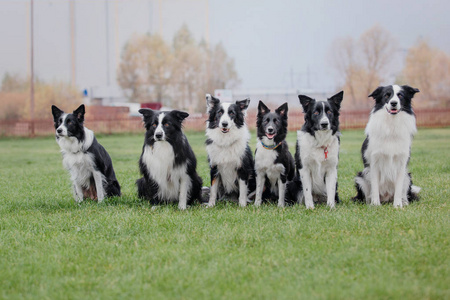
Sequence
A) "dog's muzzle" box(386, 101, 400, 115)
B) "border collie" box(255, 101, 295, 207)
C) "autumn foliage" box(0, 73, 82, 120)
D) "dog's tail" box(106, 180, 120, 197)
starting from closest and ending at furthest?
"dog's muzzle" box(386, 101, 400, 115), "border collie" box(255, 101, 295, 207), "dog's tail" box(106, 180, 120, 197), "autumn foliage" box(0, 73, 82, 120)

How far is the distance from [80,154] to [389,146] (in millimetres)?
4619

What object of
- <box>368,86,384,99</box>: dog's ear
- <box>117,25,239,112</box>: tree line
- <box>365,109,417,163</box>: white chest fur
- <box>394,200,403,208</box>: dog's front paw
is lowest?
<box>394,200,403,208</box>: dog's front paw

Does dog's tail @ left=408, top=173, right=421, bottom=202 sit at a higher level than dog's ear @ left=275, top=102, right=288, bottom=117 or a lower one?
lower

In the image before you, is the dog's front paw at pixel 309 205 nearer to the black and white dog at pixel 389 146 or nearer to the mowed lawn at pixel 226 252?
the mowed lawn at pixel 226 252

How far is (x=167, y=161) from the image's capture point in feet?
20.2

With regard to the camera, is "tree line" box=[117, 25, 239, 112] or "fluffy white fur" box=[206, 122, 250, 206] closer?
"fluffy white fur" box=[206, 122, 250, 206]

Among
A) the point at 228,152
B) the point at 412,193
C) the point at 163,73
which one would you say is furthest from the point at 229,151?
the point at 163,73

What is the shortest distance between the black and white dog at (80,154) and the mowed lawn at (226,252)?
522mm

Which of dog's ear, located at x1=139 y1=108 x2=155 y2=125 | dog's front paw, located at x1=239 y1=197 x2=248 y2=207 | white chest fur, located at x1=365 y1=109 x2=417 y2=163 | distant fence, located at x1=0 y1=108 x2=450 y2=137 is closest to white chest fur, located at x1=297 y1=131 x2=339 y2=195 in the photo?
white chest fur, located at x1=365 y1=109 x2=417 y2=163

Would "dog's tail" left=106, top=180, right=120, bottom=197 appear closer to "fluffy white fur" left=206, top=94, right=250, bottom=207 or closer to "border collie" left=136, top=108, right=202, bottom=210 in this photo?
"border collie" left=136, top=108, right=202, bottom=210

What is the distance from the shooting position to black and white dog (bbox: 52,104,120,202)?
6.70 m

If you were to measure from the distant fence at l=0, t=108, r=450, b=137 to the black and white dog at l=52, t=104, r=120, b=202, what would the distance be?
23544mm

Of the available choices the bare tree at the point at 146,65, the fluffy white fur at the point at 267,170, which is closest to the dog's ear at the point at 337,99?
the fluffy white fur at the point at 267,170

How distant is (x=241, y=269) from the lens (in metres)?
3.63
